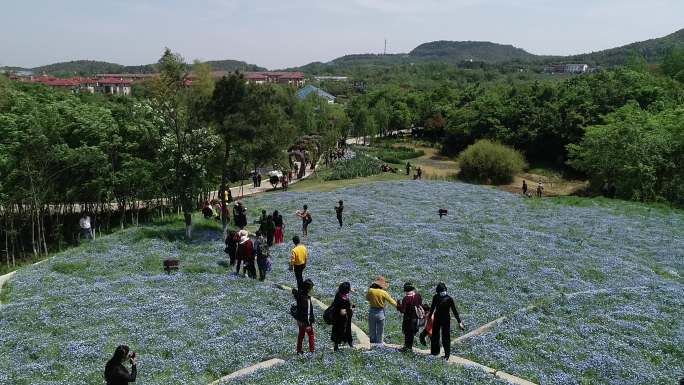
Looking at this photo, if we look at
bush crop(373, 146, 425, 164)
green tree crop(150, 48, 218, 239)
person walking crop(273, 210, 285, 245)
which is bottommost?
bush crop(373, 146, 425, 164)

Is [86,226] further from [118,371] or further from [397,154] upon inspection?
[397,154]

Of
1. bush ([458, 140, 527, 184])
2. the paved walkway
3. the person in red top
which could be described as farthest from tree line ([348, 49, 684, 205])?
the person in red top

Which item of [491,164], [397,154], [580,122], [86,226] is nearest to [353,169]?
[491,164]

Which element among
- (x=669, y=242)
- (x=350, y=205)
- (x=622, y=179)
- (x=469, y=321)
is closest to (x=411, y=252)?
(x=469, y=321)

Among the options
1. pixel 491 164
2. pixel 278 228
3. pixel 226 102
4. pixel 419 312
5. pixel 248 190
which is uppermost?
pixel 226 102

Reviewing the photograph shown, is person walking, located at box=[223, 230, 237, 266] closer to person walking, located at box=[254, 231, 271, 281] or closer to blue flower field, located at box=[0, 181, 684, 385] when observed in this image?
blue flower field, located at box=[0, 181, 684, 385]

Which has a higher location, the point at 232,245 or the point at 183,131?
the point at 183,131

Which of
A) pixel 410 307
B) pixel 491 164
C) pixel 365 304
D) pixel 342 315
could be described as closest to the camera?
pixel 342 315
